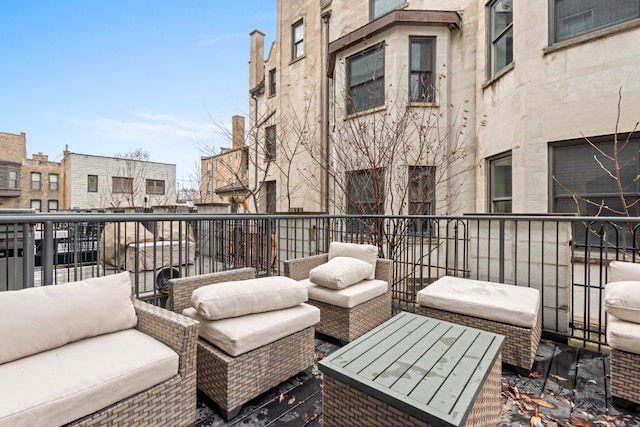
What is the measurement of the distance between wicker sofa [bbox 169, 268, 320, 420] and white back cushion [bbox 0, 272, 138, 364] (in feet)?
1.50

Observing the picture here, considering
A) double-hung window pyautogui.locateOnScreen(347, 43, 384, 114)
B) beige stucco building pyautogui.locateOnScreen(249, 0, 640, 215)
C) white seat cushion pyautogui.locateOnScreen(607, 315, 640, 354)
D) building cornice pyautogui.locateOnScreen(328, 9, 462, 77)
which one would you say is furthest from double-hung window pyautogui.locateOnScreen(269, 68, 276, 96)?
white seat cushion pyautogui.locateOnScreen(607, 315, 640, 354)

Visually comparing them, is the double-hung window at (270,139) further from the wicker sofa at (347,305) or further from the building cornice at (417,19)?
the wicker sofa at (347,305)

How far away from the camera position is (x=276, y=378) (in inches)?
84.8

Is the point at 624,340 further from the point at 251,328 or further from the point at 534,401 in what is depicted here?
the point at 251,328

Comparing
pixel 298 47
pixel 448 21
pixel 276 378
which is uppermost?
pixel 298 47

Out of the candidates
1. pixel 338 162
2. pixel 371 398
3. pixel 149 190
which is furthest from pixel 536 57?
pixel 149 190

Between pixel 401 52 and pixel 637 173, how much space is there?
15.2 feet

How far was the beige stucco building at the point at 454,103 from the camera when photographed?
438 centimetres

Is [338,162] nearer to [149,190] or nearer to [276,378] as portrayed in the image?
[276,378]

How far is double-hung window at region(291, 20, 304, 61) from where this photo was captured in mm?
9969

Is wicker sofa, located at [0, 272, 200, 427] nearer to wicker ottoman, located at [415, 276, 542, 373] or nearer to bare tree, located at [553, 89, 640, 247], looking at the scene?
wicker ottoman, located at [415, 276, 542, 373]

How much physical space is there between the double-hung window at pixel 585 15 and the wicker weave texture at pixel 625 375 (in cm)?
465

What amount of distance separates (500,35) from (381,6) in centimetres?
343

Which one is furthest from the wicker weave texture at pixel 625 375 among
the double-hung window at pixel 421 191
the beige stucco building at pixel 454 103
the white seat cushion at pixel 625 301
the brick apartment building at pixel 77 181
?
the brick apartment building at pixel 77 181
